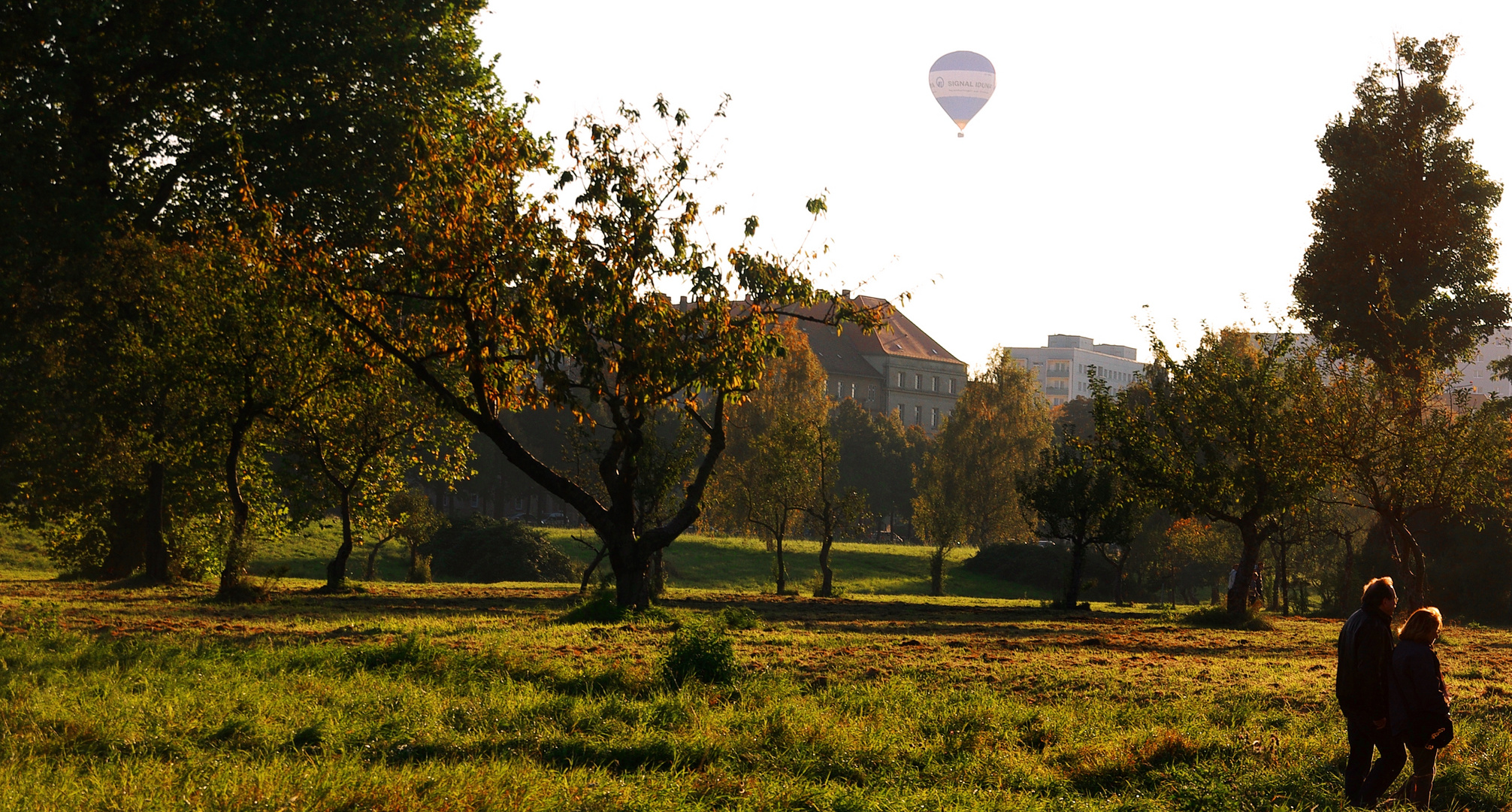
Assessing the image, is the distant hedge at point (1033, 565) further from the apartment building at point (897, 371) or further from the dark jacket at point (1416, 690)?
the apartment building at point (897, 371)

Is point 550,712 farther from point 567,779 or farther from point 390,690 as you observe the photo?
point 567,779

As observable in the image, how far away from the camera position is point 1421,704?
8.01 m

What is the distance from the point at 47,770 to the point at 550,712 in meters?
4.04

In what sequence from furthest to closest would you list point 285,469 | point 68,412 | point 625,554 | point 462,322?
1. point 285,469
2. point 68,412
3. point 625,554
4. point 462,322

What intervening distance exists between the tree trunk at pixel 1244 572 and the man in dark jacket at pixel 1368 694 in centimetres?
2302

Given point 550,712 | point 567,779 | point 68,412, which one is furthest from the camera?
point 68,412

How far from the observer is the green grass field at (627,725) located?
7195mm

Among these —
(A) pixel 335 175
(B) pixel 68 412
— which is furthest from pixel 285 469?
(A) pixel 335 175

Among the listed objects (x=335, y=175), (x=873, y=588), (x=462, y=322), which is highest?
(x=335, y=175)

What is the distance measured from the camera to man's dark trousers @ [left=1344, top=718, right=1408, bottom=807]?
8.10 m

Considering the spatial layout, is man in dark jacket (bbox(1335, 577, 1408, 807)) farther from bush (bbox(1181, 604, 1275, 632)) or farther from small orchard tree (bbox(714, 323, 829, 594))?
bush (bbox(1181, 604, 1275, 632))

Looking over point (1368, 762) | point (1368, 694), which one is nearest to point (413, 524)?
point (1368, 762)

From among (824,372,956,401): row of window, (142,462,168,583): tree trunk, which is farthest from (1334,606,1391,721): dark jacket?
(824,372,956,401): row of window

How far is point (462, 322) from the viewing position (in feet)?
58.4
